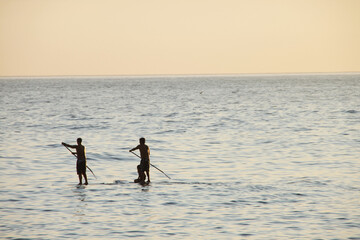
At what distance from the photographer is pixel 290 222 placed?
18156mm

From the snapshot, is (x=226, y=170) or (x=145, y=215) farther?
(x=226, y=170)

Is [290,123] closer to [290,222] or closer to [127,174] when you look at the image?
[127,174]

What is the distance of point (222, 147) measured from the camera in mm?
37812

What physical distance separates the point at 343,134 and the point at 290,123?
12.7m

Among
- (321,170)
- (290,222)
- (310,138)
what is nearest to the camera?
(290,222)

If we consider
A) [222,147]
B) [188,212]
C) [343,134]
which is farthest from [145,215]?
[343,134]

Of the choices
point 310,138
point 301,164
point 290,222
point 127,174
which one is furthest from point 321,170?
point 310,138

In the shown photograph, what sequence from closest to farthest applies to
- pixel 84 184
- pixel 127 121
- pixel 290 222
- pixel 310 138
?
pixel 290 222
pixel 84 184
pixel 310 138
pixel 127 121

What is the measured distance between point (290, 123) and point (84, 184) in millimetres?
36122

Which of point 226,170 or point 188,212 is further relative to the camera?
point 226,170

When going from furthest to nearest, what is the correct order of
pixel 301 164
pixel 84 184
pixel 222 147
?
pixel 222 147
pixel 301 164
pixel 84 184

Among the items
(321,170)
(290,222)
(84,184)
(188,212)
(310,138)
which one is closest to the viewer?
(290,222)

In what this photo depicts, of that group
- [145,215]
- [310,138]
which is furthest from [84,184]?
[310,138]

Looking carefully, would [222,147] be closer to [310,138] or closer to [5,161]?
[310,138]
